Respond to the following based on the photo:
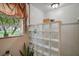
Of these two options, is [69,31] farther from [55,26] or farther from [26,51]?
[26,51]

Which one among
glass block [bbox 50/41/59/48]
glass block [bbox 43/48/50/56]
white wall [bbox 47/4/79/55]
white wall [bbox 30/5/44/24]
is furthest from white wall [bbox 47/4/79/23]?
glass block [bbox 43/48/50/56]

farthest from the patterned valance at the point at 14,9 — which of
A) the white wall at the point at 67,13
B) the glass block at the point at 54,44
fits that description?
the glass block at the point at 54,44

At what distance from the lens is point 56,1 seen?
151 centimetres

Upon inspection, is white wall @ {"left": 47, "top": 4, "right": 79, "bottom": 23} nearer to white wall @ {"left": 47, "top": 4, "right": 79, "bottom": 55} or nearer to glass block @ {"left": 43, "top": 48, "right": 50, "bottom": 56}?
white wall @ {"left": 47, "top": 4, "right": 79, "bottom": 55}

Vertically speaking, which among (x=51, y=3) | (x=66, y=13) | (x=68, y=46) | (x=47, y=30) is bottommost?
(x=68, y=46)

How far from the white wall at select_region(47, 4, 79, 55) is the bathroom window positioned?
1.44 ft

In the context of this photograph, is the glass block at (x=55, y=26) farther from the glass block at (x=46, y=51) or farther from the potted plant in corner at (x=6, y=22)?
the potted plant in corner at (x=6, y=22)

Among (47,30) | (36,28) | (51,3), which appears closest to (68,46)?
(47,30)

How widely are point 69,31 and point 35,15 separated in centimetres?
43

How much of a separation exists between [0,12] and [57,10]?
25.8 inches

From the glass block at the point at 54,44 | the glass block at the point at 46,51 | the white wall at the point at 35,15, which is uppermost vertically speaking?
the white wall at the point at 35,15

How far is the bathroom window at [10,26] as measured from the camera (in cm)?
149

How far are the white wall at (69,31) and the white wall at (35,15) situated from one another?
16cm

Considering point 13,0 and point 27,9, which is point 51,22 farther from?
point 13,0
